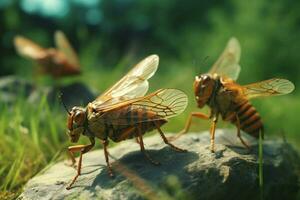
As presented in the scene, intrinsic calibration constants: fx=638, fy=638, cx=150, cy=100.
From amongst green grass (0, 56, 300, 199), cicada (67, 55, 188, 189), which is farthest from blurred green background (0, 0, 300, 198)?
cicada (67, 55, 188, 189)

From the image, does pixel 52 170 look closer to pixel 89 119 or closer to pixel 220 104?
pixel 89 119

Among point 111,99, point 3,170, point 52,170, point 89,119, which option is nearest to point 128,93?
point 111,99

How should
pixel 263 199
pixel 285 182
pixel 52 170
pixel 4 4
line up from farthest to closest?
pixel 4 4 < pixel 52 170 < pixel 285 182 < pixel 263 199

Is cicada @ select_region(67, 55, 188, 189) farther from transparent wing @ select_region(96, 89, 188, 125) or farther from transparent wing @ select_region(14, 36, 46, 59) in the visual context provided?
transparent wing @ select_region(14, 36, 46, 59)

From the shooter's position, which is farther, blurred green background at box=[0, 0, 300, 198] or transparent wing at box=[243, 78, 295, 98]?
blurred green background at box=[0, 0, 300, 198]

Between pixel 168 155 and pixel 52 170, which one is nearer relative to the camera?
pixel 168 155

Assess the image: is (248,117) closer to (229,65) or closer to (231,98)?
(231,98)

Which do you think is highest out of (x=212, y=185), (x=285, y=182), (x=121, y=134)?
(x=121, y=134)
